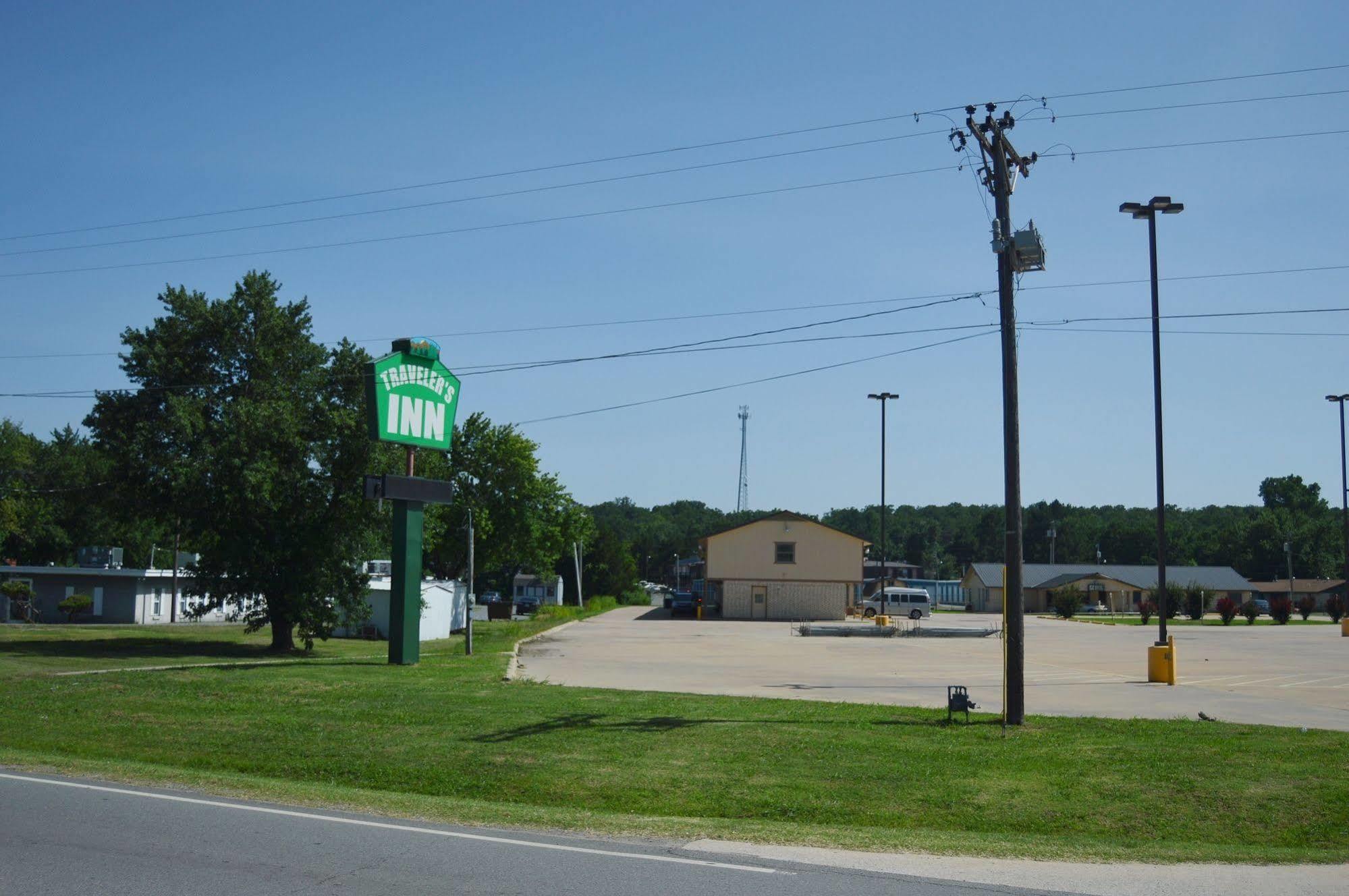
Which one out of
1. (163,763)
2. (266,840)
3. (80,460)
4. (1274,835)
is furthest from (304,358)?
(80,460)

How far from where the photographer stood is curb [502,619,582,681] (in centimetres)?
2462

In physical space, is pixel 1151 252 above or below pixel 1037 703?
above

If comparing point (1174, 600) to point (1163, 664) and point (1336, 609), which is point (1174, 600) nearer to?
point (1336, 609)

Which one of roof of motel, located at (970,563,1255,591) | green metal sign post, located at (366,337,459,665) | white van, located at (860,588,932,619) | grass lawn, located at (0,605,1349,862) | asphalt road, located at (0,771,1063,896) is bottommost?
white van, located at (860,588,932,619)

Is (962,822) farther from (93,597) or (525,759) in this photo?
(93,597)

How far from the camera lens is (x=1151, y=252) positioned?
25.8m

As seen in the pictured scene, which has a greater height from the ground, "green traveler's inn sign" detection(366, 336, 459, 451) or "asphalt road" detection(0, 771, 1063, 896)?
"green traveler's inn sign" detection(366, 336, 459, 451)

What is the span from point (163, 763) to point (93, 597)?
47000 mm

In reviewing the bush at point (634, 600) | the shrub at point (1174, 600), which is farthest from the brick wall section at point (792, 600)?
the bush at point (634, 600)

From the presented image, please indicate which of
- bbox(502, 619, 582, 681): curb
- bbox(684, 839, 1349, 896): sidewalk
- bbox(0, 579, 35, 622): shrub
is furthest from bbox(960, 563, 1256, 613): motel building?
bbox(684, 839, 1349, 896): sidewalk

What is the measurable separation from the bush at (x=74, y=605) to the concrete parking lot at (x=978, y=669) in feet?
78.3

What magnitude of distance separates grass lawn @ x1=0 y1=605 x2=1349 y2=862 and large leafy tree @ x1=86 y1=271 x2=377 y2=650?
1250cm

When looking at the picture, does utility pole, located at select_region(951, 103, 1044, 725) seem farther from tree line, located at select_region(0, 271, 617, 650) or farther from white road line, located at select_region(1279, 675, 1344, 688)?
tree line, located at select_region(0, 271, 617, 650)

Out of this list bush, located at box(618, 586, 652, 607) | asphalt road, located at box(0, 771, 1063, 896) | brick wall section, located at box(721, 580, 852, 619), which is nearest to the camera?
asphalt road, located at box(0, 771, 1063, 896)
